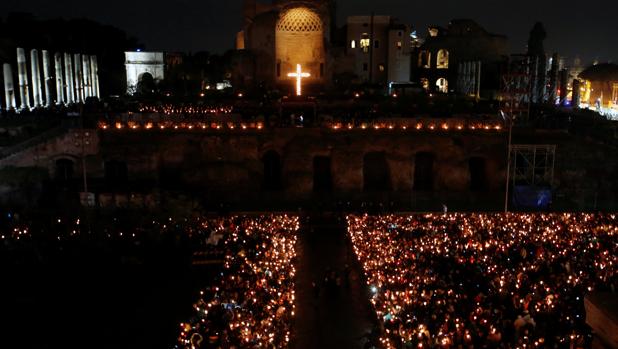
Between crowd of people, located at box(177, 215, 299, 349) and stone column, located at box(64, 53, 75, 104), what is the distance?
4038 cm

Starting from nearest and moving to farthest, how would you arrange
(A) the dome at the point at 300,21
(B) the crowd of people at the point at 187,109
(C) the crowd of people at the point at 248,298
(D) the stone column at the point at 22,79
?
1. (C) the crowd of people at the point at 248,298
2. (B) the crowd of people at the point at 187,109
3. (D) the stone column at the point at 22,79
4. (A) the dome at the point at 300,21

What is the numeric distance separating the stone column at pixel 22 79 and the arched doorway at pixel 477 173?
38295 mm

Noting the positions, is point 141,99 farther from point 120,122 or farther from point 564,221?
point 564,221

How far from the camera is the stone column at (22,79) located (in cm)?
4916

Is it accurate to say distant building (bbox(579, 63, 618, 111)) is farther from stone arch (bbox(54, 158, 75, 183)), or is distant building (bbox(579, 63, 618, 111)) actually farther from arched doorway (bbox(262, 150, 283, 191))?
stone arch (bbox(54, 158, 75, 183))

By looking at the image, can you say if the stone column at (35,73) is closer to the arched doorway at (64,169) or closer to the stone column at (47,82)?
the stone column at (47,82)

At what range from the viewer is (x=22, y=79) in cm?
4972

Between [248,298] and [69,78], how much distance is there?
4903cm

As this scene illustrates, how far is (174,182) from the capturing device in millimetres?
39031

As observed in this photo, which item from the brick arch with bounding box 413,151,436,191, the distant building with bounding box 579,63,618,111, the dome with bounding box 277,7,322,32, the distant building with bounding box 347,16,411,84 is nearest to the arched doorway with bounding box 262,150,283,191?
the brick arch with bounding box 413,151,436,191

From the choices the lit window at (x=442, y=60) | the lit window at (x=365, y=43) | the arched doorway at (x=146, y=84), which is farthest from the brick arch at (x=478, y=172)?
the arched doorway at (x=146, y=84)

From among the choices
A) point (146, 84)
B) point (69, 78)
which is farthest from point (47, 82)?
point (146, 84)

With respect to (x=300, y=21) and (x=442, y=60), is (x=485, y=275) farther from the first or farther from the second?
(x=442, y=60)

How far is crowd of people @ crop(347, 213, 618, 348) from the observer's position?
1487cm
